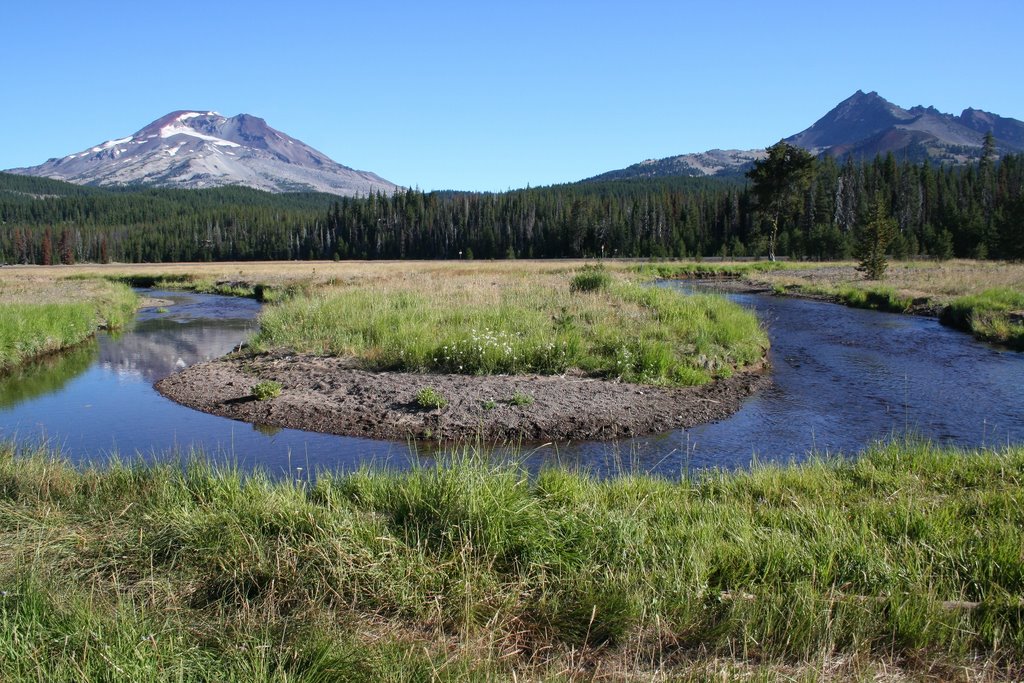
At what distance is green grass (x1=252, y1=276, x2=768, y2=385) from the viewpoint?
1730 centimetres

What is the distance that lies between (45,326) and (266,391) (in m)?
13.5

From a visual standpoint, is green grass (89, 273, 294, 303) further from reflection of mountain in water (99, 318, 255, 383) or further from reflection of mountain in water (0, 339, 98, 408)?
reflection of mountain in water (0, 339, 98, 408)

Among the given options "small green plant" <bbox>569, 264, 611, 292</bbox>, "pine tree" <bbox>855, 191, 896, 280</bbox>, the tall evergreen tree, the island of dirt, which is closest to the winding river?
the island of dirt

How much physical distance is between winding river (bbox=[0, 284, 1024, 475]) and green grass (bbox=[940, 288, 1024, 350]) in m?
0.83

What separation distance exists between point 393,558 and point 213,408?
1148 centimetres

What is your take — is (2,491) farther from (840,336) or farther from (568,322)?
(840,336)

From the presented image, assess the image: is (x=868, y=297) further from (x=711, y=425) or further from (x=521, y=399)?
(x=521, y=399)

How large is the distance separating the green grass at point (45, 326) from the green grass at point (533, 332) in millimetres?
7180

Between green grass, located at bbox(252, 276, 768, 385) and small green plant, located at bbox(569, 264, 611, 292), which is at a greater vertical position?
small green plant, located at bbox(569, 264, 611, 292)

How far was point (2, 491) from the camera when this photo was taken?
7504 mm

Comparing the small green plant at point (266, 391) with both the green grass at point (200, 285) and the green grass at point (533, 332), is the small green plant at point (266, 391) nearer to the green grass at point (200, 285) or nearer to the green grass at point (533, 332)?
the green grass at point (533, 332)

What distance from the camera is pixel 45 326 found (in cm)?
2439

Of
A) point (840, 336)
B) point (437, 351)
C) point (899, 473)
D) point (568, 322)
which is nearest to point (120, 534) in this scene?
point (899, 473)

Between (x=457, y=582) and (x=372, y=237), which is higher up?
(x=372, y=237)
